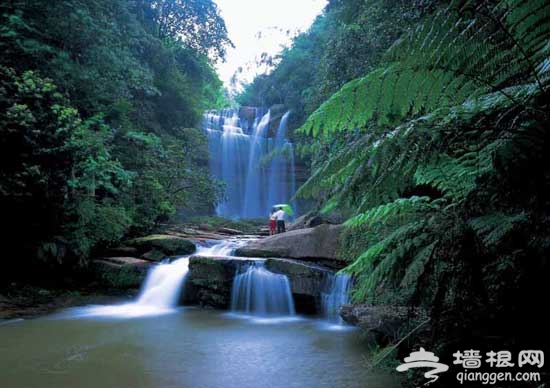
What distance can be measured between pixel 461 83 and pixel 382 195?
1.86 ft

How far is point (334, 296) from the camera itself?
22.0 ft

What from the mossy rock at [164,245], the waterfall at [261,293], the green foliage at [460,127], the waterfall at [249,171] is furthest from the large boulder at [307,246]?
the waterfall at [249,171]

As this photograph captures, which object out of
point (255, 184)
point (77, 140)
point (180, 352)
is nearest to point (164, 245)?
point (77, 140)

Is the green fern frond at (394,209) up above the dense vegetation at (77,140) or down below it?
below

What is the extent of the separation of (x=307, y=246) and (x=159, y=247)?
3617 millimetres

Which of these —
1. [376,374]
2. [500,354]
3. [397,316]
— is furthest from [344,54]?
[500,354]

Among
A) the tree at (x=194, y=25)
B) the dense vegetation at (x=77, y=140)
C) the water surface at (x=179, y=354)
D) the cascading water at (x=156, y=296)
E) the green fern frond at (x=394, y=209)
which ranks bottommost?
the water surface at (x=179, y=354)

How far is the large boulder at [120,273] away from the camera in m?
8.30

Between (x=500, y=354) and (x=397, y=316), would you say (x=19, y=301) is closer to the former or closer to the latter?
(x=397, y=316)

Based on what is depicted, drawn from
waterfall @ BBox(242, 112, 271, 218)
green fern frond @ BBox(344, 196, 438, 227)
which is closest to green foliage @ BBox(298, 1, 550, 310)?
green fern frond @ BBox(344, 196, 438, 227)

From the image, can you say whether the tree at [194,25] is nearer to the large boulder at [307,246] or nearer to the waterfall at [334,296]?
the large boulder at [307,246]

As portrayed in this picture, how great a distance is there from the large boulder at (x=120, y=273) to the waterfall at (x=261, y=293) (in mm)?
2197

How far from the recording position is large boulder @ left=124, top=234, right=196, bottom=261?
359 inches

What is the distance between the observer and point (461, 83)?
5.48 feet
